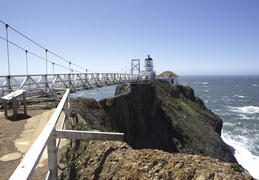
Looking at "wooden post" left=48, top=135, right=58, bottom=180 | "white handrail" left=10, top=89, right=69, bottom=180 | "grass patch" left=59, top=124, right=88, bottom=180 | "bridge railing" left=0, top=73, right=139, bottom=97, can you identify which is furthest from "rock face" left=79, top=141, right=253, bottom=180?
"bridge railing" left=0, top=73, right=139, bottom=97

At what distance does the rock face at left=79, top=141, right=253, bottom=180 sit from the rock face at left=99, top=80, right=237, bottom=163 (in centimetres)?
1218

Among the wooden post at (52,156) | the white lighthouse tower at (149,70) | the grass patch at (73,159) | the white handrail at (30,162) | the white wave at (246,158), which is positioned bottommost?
the white wave at (246,158)

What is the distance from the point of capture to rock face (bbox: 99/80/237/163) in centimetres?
1944

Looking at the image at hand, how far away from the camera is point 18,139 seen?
5371 mm

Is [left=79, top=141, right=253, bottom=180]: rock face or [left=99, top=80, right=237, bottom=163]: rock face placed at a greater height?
[left=79, top=141, right=253, bottom=180]: rock face

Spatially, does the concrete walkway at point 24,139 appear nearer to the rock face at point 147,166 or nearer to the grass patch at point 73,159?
the grass patch at point 73,159

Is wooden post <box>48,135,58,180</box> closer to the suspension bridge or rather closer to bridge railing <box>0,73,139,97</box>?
the suspension bridge

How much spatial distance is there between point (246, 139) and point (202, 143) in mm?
12235

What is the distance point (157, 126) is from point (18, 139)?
21864mm

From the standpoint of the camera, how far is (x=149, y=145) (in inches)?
910

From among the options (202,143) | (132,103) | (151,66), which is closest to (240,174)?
(132,103)

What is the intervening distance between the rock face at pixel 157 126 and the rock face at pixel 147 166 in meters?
12.2

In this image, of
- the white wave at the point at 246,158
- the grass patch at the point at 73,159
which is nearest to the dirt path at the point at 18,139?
the grass patch at the point at 73,159

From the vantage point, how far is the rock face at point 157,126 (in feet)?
63.8
